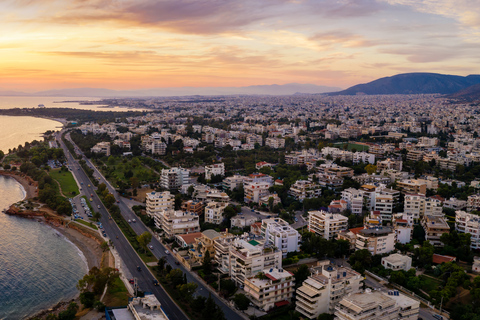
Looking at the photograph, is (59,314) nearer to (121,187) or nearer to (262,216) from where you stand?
(262,216)

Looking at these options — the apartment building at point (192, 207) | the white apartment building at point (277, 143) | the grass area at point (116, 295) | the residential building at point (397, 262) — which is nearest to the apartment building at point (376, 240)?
the residential building at point (397, 262)

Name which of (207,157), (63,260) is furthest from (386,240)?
(207,157)

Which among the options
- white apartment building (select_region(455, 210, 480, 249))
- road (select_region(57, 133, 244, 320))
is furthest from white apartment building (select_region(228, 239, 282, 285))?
white apartment building (select_region(455, 210, 480, 249))

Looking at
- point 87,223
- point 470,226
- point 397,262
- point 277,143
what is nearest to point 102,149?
point 277,143

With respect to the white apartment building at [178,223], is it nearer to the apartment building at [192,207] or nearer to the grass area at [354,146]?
the apartment building at [192,207]

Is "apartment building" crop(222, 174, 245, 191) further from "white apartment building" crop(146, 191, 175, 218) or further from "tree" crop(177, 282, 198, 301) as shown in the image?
"tree" crop(177, 282, 198, 301)

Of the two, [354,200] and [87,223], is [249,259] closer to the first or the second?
[354,200]

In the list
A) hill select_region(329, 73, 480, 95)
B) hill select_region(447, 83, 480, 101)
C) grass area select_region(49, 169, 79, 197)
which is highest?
hill select_region(329, 73, 480, 95)
